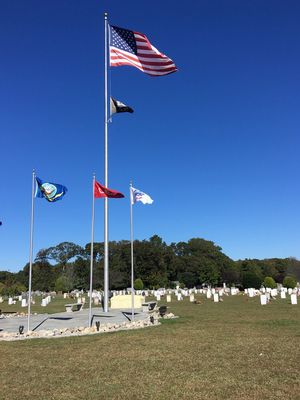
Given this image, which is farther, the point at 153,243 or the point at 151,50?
the point at 153,243

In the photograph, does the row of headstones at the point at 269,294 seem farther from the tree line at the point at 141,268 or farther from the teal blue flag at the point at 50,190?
the tree line at the point at 141,268

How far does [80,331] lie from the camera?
1462cm

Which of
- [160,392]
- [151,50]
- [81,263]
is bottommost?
[160,392]

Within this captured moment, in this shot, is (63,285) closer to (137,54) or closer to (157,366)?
(137,54)

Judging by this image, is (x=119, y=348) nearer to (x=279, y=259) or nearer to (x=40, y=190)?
(x=40, y=190)

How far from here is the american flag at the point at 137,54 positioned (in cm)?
1564

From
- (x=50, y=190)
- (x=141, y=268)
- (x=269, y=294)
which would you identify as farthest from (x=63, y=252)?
(x=50, y=190)

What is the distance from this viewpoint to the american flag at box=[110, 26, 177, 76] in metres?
15.6

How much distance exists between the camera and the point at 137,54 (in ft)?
53.6

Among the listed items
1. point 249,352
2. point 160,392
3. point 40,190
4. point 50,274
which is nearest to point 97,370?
point 160,392

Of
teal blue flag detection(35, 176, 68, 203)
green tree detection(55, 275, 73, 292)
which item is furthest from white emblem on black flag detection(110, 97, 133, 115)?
green tree detection(55, 275, 73, 292)

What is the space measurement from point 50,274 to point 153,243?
22.5 m

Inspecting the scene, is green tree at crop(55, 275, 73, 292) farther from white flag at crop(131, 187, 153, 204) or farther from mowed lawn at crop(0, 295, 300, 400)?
mowed lawn at crop(0, 295, 300, 400)

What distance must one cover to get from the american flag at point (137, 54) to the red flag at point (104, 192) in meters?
4.66
